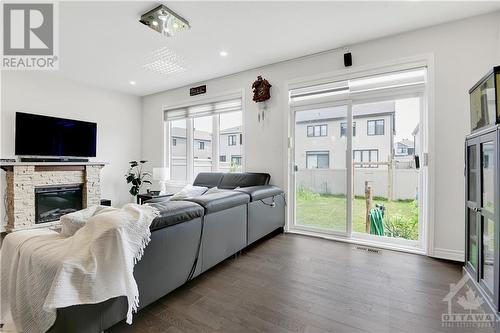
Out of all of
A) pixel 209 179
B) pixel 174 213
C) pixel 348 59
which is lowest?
pixel 174 213

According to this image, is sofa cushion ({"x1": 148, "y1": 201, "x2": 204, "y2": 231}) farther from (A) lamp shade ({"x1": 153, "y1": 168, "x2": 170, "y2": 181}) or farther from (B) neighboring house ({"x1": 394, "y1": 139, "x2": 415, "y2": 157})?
(A) lamp shade ({"x1": 153, "y1": 168, "x2": 170, "y2": 181})

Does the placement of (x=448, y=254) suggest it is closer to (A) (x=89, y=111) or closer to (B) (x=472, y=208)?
(B) (x=472, y=208)

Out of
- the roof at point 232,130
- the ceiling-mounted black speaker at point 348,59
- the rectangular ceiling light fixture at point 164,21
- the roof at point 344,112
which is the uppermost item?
the rectangular ceiling light fixture at point 164,21

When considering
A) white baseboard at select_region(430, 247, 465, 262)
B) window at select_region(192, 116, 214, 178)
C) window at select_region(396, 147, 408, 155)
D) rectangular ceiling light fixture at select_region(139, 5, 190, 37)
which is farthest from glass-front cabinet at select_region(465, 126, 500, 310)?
window at select_region(192, 116, 214, 178)

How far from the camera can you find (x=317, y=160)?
3.65 meters

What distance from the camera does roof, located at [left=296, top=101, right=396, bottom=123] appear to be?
3.21 meters

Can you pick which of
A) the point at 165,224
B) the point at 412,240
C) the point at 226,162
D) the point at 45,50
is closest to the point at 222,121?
the point at 226,162

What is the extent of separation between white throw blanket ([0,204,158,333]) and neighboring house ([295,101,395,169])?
2743 millimetres

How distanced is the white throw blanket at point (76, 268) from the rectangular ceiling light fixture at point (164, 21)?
6.86 feet

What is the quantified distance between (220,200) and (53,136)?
3764 millimetres

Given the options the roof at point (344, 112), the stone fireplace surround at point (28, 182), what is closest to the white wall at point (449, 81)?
the roof at point (344, 112)

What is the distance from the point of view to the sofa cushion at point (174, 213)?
1.65m

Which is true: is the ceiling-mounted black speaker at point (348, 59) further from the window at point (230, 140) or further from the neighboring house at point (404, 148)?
the window at point (230, 140)

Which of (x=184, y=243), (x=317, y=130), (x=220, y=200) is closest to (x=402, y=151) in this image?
(x=317, y=130)
